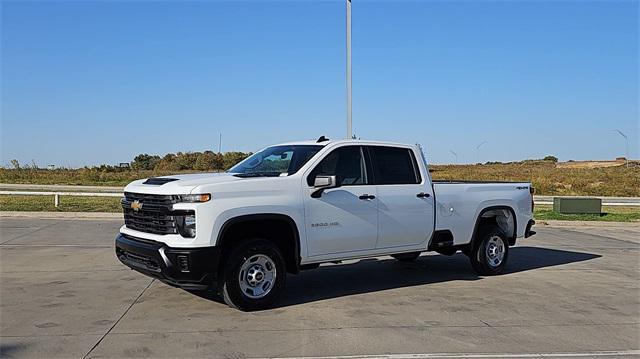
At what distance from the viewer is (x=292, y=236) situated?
7.26m

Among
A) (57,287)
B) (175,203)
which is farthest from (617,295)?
(57,287)

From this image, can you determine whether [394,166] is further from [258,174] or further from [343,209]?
[258,174]

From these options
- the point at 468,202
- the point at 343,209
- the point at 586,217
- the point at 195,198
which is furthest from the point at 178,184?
the point at 586,217

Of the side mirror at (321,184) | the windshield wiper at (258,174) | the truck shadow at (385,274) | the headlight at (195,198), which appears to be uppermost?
the windshield wiper at (258,174)

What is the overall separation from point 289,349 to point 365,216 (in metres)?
2.66

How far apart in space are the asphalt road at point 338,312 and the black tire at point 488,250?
0.22 metres

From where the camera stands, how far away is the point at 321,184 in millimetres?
7168

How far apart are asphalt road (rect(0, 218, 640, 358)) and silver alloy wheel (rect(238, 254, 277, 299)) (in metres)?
0.26

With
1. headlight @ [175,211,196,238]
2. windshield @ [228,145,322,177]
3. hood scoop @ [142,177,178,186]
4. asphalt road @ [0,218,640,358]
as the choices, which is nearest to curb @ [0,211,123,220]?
asphalt road @ [0,218,640,358]

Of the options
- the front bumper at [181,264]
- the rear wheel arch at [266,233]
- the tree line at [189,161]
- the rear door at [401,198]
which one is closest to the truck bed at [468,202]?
the rear door at [401,198]

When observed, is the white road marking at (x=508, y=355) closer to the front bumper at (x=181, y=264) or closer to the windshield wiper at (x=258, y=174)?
the front bumper at (x=181, y=264)

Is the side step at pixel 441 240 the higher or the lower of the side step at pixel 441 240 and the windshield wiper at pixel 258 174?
the lower

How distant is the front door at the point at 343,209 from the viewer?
289 inches

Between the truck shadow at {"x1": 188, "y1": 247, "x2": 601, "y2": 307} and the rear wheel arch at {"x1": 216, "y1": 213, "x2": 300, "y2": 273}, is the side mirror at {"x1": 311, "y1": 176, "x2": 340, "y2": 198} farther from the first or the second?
the truck shadow at {"x1": 188, "y1": 247, "x2": 601, "y2": 307}
